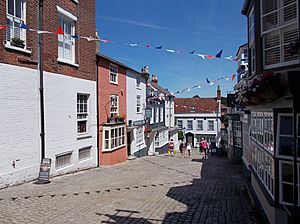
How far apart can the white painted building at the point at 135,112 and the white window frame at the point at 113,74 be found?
2349 millimetres

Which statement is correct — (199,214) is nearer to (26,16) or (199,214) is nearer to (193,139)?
(26,16)

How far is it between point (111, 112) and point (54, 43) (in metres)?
6.90

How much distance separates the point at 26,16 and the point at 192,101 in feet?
139

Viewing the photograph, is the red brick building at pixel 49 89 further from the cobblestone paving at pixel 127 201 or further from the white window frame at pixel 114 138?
the cobblestone paving at pixel 127 201

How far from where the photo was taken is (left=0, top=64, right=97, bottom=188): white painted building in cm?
995

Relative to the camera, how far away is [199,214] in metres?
7.43

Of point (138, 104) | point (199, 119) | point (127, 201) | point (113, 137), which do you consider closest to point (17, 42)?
point (127, 201)

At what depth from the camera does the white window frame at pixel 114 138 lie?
1722cm

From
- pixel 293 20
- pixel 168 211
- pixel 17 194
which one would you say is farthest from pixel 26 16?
pixel 293 20

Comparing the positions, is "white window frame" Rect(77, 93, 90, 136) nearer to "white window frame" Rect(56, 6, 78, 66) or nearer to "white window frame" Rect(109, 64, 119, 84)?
"white window frame" Rect(56, 6, 78, 66)

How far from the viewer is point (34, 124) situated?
1127cm

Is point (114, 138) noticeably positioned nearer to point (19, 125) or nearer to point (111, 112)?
point (111, 112)

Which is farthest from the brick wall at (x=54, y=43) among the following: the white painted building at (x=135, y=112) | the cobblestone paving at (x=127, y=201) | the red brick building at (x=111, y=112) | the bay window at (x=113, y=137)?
the white painted building at (x=135, y=112)

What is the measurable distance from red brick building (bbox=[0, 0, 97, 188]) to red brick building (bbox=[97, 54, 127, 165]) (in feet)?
2.23
